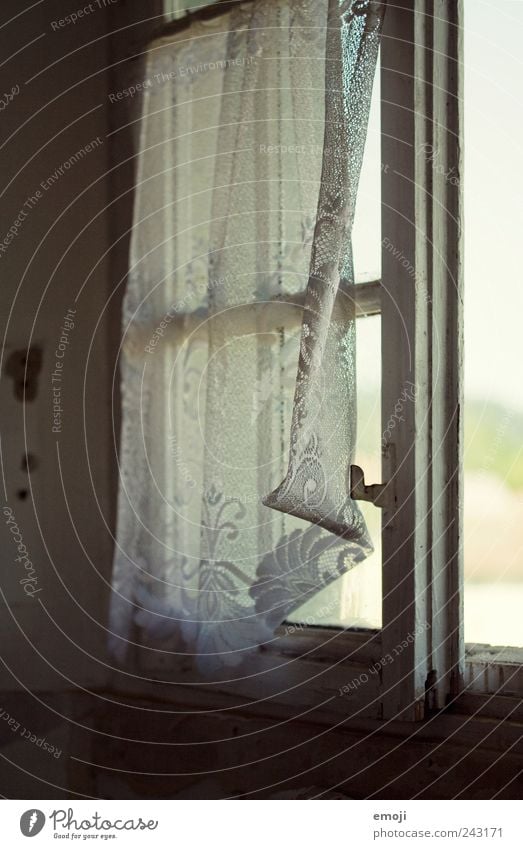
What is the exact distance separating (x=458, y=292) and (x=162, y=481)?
1.44 ft

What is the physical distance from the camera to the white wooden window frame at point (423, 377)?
2.97 ft

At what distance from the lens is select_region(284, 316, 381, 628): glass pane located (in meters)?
0.97

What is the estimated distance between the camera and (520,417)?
2.91 feet

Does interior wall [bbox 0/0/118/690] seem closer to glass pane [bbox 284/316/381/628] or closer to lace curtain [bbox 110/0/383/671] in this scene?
lace curtain [bbox 110/0/383/671]

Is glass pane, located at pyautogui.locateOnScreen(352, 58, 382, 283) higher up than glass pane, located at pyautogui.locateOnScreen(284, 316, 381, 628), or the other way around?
glass pane, located at pyautogui.locateOnScreen(352, 58, 382, 283)

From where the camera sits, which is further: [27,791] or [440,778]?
[27,791]

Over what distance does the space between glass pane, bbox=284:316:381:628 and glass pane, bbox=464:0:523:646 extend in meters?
0.10

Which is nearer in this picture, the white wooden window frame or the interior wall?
the white wooden window frame

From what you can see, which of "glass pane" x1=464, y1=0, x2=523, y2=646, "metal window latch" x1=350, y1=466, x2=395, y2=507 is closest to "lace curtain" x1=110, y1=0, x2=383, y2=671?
"metal window latch" x1=350, y1=466, x2=395, y2=507

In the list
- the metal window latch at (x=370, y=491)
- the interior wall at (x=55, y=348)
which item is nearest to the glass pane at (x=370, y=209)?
the metal window latch at (x=370, y=491)

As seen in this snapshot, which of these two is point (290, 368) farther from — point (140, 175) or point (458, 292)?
point (140, 175)

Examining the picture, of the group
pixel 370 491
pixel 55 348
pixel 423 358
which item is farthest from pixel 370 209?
pixel 55 348
